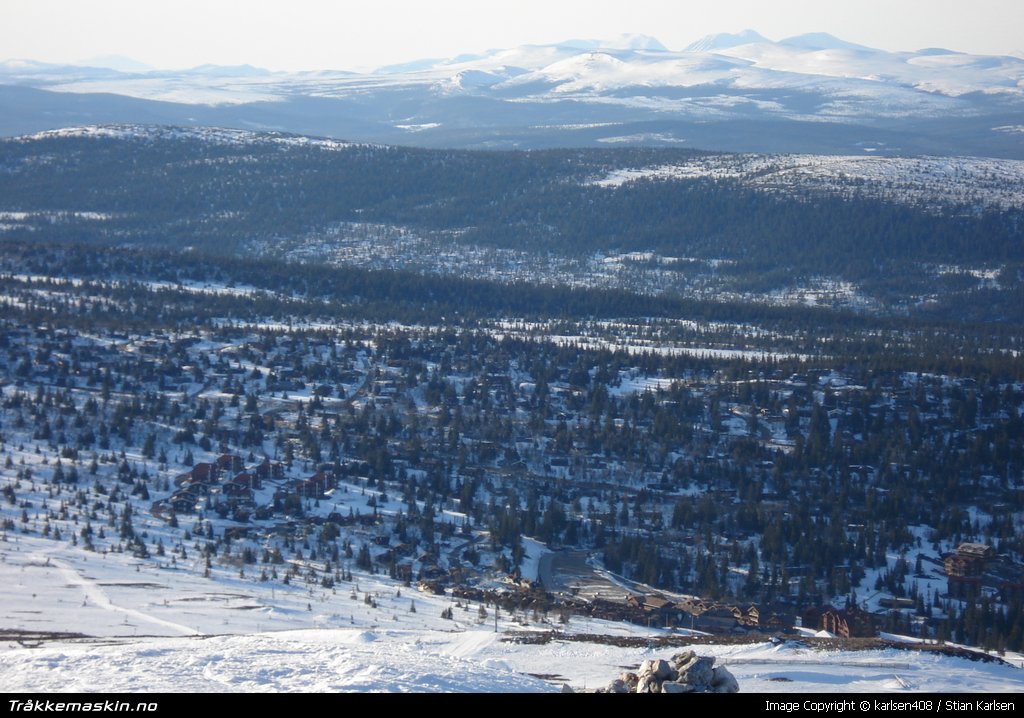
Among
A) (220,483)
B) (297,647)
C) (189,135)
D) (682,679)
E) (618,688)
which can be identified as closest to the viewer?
(682,679)

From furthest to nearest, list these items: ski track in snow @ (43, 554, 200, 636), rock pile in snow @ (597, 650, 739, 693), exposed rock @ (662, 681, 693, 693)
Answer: ski track in snow @ (43, 554, 200, 636) < rock pile in snow @ (597, 650, 739, 693) < exposed rock @ (662, 681, 693, 693)

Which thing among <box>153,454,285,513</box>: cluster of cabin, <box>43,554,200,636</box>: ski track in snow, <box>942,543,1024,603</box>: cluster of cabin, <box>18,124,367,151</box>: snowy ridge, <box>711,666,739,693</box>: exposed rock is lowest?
<box>942,543,1024,603</box>: cluster of cabin

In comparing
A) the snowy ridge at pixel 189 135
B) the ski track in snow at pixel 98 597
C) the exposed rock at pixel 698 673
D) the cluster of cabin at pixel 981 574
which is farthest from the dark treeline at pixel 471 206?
the exposed rock at pixel 698 673

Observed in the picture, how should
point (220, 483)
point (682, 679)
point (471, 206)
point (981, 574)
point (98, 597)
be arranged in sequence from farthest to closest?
point (471, 206) → point (220, 483) → point (981, 574) → point (98, 597) → point (682, 679)

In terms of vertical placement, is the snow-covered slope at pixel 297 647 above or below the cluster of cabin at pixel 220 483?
above

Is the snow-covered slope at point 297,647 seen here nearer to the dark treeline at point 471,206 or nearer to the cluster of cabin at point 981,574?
the cluster of cabin at point 981,574

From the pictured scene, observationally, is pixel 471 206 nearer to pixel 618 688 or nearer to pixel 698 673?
pixel 618 688

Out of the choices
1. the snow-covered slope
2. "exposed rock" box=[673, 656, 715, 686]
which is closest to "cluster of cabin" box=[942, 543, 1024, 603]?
the snow-covered slope

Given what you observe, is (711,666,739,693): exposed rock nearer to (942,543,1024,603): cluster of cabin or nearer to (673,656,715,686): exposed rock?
(673,656,715,686): exposed rock

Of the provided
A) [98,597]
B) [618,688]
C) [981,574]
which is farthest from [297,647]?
[981,574]
